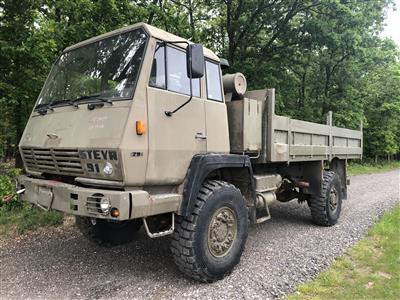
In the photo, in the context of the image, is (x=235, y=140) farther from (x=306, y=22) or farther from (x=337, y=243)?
(x=306, y=22)

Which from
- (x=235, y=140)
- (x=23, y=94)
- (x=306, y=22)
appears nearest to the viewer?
(x=235, y=140)

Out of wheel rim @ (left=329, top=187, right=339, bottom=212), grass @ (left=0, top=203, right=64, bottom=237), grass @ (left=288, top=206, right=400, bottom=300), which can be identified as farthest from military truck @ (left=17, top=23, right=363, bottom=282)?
wheel rim @ (left=329, top=187, right=339, bottom=212)

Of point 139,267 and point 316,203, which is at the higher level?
point 316,203

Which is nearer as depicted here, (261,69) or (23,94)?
(23,94)

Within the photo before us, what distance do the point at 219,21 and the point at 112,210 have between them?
13.5m

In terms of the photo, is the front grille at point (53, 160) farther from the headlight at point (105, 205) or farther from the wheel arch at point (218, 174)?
the wheel arch at point (218, 174)

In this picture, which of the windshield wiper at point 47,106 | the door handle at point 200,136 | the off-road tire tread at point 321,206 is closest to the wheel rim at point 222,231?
the door handle at point 200,136

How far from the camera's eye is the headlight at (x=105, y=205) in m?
3.28

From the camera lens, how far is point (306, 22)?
13555mm

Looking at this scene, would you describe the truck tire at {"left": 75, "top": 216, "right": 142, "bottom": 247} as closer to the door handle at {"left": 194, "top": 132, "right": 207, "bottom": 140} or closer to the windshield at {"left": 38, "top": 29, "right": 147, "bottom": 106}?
the door handle at {"left": 194, "top": 132, "right": 207, "bottom": 140}

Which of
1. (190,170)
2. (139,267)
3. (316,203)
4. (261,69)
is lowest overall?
(139,267)

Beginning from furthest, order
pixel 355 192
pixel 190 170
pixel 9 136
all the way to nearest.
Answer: pixel 9 136 < pixel 355 192 < pixel 190 170

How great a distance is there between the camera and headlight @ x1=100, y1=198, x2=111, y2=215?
10.8 ft

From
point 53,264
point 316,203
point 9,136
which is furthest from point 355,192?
point 9,136
